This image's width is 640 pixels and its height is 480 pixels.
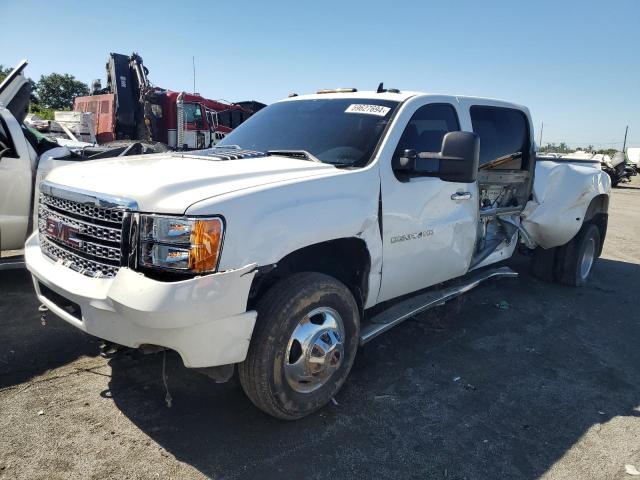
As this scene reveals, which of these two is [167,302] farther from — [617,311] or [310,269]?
[617,311]

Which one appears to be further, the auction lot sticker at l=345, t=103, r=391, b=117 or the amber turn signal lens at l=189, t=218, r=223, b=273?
the auction lot sticker at l=345, t=103, r=391, b=117

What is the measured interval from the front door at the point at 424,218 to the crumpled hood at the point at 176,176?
582 millimetres

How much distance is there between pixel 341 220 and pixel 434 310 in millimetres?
2273

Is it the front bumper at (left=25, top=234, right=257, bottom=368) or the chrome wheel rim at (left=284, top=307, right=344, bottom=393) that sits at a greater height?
the front bumper at (left=25, top=234, right=257, bottom=368)

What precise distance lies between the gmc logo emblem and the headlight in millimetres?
633

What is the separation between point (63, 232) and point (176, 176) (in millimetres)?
795

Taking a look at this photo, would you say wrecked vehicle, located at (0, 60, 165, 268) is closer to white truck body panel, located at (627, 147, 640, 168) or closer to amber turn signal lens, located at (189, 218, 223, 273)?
amber turn signal lens, located at (189, 218, 223, 273)

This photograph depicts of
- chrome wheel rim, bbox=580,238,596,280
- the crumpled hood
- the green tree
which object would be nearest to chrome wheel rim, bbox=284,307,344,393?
the crumpled hood

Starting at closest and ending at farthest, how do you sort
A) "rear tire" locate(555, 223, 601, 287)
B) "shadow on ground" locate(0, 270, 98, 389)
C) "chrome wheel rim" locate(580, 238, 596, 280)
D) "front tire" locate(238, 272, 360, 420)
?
"front tire" locate(238, 272, 360, 420) → "shadow on ground" locate(0, 270, 98, 389) → "rear tire" locate(555, 223, 601, 287) → "chrome wheel rim" locate(580, 238, 596, 280)

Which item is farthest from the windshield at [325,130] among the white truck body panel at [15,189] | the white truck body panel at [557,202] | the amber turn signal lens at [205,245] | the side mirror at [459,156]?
the white truck body panel at [557,202]

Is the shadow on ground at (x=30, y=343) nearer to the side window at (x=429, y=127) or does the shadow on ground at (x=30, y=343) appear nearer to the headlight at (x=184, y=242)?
the headlight at (x=184, y=242)

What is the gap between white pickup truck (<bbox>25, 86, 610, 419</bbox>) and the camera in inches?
93.2

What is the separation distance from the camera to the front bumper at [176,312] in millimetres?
2254

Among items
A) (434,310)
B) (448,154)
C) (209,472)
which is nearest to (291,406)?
(209,472)
